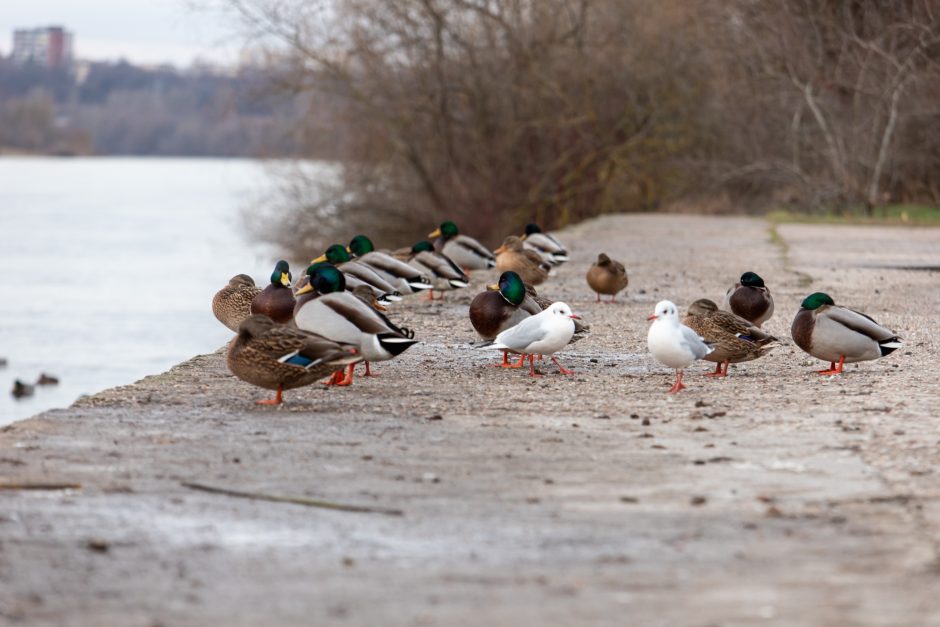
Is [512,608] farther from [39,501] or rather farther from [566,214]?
→ [566,214]

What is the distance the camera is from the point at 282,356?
25.6 ft

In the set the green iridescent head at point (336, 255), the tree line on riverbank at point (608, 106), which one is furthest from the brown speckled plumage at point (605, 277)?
the tree line on riverbank at point (608, 106)

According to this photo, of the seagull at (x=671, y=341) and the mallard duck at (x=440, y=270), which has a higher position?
the mallard duck at (x=440, y=270)

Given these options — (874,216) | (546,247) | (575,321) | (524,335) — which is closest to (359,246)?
A: (546,247)

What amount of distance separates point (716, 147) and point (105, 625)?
1425 inches

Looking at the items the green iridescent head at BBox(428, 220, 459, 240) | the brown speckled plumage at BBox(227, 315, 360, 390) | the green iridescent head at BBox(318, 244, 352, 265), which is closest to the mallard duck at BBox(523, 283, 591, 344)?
the green iridescent head at BBox(318, 244, 352, 265)

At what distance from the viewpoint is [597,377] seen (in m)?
9.37

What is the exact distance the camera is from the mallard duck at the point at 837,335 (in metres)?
9.21

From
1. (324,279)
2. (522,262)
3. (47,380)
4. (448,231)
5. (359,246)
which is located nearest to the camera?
(324,279)

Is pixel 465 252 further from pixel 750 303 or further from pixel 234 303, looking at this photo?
pixel 750 303

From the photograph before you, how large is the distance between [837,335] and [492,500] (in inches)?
158

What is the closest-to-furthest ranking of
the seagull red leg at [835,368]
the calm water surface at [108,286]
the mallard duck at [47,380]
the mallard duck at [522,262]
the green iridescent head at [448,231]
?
the seagull red leg at [835,368], the mallard duck at [522,262], the green iridescent head at [448,231], the mallard duck at [47,380], the calm water surface at [108,286]

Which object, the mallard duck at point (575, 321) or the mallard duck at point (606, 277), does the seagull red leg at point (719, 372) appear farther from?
the mallard duck at point (606, 277)

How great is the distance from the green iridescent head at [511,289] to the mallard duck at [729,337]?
126 cm
